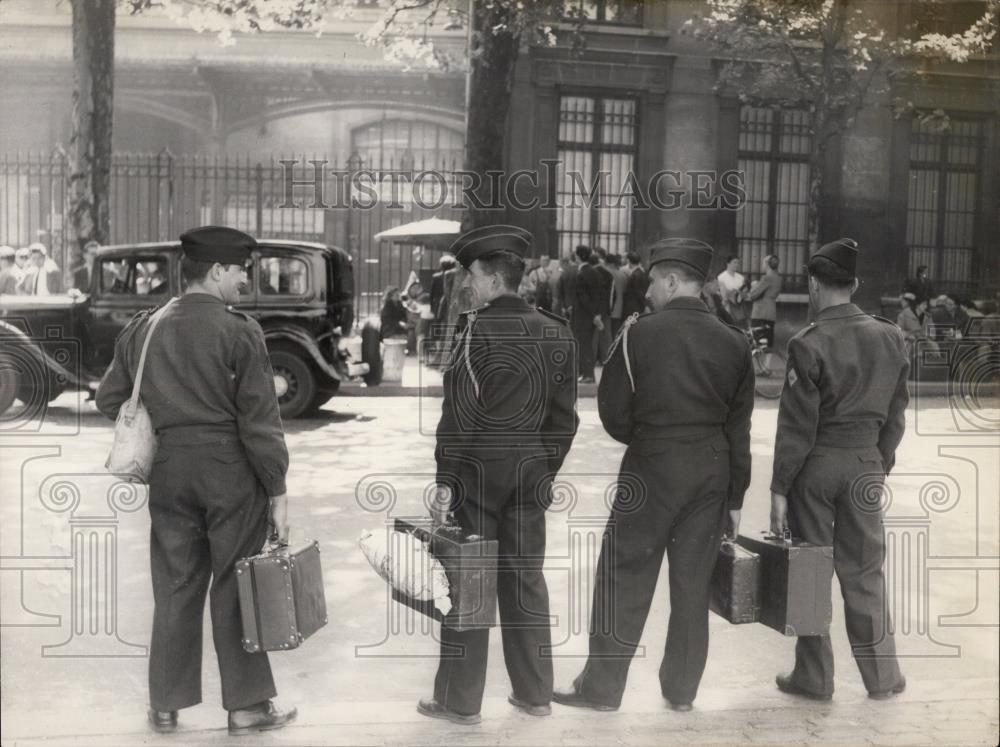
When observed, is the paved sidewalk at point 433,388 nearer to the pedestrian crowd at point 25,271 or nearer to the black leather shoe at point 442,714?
the pedestrian crowd at point 25,271

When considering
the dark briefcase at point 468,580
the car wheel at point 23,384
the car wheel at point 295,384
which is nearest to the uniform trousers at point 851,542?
the dark briefcase at point 468,580

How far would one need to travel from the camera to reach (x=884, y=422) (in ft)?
16.2

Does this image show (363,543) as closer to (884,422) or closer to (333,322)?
(884,422)

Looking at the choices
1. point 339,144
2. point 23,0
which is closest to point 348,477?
point 23,0

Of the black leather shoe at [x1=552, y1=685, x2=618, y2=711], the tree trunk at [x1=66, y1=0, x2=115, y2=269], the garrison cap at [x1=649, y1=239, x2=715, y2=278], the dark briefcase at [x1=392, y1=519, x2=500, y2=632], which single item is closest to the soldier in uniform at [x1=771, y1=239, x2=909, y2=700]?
the garrison cap at [x1=649, y1=239, x2=715, y2=278]

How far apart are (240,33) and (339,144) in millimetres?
2937

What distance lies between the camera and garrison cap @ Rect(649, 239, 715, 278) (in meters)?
4.68

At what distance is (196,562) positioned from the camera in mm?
4426

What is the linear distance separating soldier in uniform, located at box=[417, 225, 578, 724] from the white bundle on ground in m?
0.17

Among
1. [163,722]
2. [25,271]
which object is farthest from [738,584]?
[25,271]

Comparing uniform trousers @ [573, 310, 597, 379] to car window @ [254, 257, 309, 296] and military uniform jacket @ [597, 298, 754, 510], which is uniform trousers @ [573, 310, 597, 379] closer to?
car window @ [254, 257, 309, 296]

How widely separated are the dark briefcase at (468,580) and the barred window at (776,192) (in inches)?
732

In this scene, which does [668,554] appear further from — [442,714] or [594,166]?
[594,166]

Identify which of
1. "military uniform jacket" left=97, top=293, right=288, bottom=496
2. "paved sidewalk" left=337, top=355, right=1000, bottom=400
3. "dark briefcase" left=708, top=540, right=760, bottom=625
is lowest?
"paved sidewalk" left=337, top=355, right=1000, bottom=400
